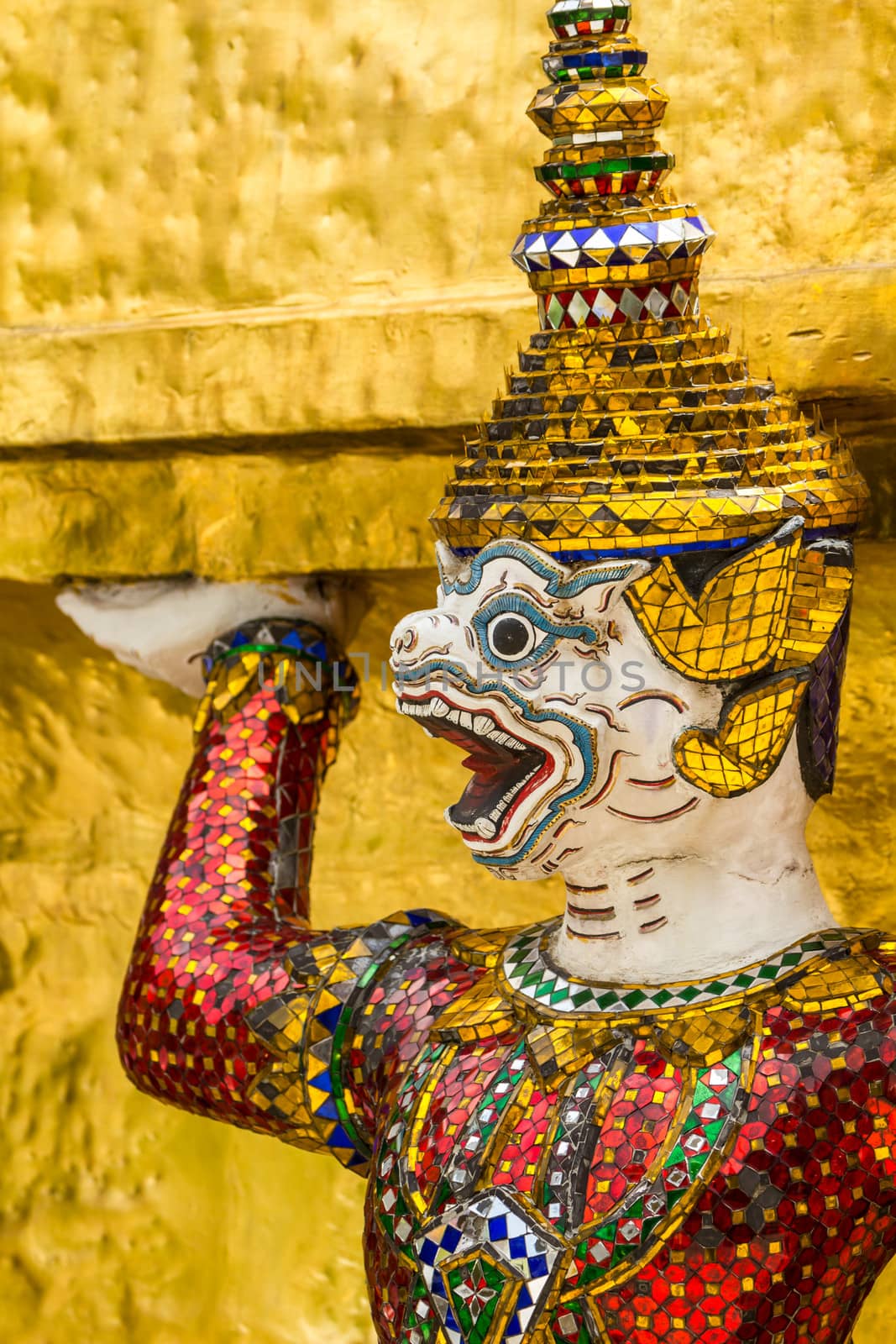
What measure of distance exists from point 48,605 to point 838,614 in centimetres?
114

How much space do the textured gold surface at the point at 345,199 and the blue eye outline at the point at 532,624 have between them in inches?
17.9

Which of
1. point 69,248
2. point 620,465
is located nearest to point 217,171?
point 69,248

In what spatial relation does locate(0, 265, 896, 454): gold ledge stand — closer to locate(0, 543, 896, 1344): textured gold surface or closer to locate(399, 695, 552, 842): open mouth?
locate(0, 543, 896, 1344): textured gold surface

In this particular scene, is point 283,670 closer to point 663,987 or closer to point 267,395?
point 267,395

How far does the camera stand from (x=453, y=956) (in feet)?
6.94

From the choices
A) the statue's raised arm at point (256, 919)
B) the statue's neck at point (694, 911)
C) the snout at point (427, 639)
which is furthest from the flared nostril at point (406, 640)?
the statue's raised arm at point (256, 919)

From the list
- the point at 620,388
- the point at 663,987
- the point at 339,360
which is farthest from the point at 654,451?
the point at 339,360

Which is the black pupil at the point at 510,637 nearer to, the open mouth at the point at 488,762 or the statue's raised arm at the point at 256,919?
the open mouth at the point at 488,762

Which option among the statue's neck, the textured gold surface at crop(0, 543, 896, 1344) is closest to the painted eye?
the statue's neck

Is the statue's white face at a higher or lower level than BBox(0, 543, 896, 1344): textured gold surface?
higher

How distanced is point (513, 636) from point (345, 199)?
759mm

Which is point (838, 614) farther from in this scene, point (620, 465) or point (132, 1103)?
point (132, 1103)

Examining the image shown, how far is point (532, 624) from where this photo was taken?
1.86 meters

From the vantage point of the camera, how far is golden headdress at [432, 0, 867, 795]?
6.04ft
